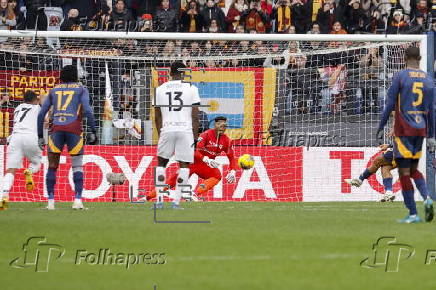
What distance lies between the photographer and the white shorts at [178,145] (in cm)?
1579

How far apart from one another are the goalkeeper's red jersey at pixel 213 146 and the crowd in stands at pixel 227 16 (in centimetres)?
648

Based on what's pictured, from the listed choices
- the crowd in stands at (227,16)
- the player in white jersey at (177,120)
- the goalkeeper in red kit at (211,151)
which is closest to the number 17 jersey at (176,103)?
the player in white jersey at (177,120)

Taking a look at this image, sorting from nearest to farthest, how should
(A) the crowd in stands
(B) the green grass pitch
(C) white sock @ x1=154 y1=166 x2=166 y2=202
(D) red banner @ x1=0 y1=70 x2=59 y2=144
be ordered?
(B) the green grass pitch < (C) white sock @ x1=154 y1=166 x2=166 y2=202 < (D) red banner @ x1=0 y1=70 x2=59 y2=144 < (A) the crowd in stands

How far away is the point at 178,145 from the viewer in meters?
15.8

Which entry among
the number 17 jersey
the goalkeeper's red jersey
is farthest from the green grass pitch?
the goalkeeper's red jersey

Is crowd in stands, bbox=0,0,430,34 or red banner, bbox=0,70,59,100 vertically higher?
crowd in stands, bbox=0,0,430,34

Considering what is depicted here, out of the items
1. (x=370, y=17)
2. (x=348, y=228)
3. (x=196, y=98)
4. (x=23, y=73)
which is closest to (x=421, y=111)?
(x=348, y=228)

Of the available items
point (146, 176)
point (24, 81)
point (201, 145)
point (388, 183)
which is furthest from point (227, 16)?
point (388, 183)

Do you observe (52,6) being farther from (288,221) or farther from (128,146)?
(288,221)

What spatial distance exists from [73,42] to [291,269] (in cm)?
1623

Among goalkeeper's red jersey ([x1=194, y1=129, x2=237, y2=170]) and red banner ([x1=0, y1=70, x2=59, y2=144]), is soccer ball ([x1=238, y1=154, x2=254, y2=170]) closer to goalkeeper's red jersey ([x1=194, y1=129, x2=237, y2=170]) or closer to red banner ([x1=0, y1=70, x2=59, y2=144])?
goalkeeper's red jersey ([x1=194, y1=129, x2=237, y2=170])

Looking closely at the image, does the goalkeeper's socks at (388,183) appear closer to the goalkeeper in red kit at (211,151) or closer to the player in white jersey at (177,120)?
the goalkeeper in red kit at (211,151)

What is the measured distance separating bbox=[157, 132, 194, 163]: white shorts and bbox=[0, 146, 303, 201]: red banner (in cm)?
550

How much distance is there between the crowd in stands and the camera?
2588 cm
